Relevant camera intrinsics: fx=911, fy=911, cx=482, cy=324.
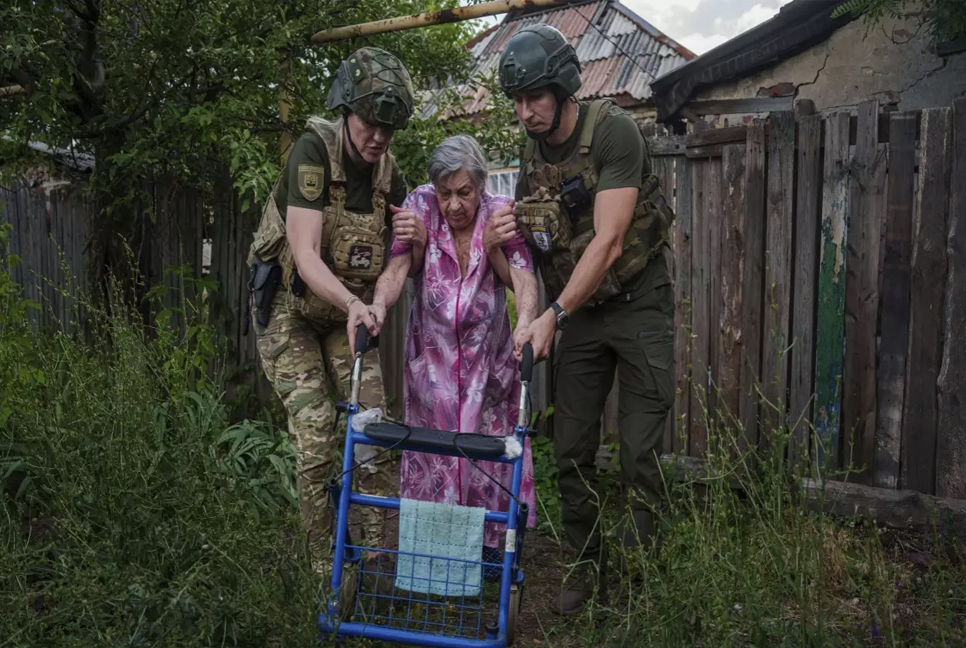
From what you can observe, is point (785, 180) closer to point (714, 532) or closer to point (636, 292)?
point (636, 292)

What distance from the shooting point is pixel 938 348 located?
14.2 ft

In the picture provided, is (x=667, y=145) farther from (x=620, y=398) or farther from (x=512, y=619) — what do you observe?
(x=512, y=619)

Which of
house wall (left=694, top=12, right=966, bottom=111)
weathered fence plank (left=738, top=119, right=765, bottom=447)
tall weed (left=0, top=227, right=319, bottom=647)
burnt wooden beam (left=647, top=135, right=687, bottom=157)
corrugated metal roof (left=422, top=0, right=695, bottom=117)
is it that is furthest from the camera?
corrugated metal roof (left=422, top=0, right=695, bottom=117)

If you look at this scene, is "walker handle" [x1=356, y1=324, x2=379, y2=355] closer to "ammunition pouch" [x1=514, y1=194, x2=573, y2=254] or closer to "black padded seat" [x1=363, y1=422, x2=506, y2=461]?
"black padded seat" [x1=363, y1=422, x2=506, y2=461]

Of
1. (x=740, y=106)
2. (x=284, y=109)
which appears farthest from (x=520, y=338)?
(x=740, y=106)

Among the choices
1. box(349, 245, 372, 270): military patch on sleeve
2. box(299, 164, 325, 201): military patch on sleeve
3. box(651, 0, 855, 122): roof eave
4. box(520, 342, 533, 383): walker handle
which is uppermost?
box(651, 0, 855, 122): roof eave

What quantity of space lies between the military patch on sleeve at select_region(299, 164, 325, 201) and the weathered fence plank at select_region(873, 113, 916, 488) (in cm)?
274

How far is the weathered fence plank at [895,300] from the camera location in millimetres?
4379

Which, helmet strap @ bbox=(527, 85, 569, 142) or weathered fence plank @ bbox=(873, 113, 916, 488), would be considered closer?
helmet strap @ bbox=(527, 85, 569, 142)

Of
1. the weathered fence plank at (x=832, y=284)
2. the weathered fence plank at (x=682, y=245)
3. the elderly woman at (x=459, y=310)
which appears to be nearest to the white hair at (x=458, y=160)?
the elderly woman at (x=459, y=310)

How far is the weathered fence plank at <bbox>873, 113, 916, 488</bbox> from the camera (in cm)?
438

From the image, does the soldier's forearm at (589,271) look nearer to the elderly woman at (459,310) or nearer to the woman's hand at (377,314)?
the elderly woman at (459,310)

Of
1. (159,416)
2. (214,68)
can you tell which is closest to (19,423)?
(159,416)

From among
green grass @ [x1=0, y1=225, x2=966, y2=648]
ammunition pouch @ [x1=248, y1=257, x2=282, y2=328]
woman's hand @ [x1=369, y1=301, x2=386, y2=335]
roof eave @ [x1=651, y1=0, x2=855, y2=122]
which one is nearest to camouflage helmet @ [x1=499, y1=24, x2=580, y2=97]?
woman's hand @ [x1=369, y1=301, x2=386, y2=335]
